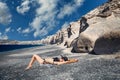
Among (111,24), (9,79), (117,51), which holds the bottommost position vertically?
(9,79)

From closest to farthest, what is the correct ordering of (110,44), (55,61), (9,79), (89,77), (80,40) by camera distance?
(89,77), (9,79), (55,61), (110,44), (80,40)

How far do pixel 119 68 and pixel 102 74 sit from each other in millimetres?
2946

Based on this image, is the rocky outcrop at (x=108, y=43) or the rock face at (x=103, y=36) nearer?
the rocky outcrop at (x=108, y=43)

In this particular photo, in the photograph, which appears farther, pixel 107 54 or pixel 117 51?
pixel 107 54

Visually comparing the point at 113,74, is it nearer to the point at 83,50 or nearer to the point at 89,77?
the point at 89,77

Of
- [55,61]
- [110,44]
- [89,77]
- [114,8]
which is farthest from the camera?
[114,8]

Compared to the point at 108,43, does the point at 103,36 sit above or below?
above

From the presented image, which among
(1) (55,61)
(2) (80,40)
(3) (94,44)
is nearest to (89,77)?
(1) (55,61)

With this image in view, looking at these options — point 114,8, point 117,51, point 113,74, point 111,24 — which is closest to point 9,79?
point 113,74

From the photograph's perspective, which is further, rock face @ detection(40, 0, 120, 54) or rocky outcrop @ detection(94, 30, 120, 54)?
rock face @ detection(40, 0, 120, 54)

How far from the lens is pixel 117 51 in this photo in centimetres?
3038

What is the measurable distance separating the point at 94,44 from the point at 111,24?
14.3ft

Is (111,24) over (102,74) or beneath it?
over

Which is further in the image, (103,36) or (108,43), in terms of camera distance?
(103,36)
